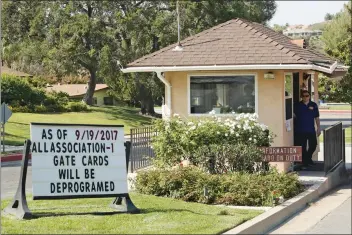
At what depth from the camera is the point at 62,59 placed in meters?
43.3

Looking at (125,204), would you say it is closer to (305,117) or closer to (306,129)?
(306,129)

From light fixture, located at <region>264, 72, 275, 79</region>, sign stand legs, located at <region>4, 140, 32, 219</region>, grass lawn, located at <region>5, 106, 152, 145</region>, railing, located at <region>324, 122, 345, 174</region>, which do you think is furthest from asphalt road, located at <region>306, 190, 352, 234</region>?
grass lawn, located at <region>5, 106, 152, 145</region>

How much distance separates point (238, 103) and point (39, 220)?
→ 7425 millimetres

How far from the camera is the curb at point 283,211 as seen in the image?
29.2 feet

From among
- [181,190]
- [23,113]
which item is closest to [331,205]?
[181,190]

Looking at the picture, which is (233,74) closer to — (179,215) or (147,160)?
(147,160)

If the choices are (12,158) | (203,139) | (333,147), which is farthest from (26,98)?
(203,139)

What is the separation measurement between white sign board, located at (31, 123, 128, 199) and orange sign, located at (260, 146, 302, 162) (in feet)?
12.9

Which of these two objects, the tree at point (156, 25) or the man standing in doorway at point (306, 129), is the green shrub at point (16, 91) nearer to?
the tree at point (156, 25)

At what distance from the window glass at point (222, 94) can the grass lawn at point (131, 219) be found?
15.3 feet

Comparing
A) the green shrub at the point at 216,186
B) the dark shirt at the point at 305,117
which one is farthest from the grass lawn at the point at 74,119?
the green shrub at the point at 216,186

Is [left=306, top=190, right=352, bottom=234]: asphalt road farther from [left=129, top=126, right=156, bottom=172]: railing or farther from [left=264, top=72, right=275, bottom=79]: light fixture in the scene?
[left=129, top=126, right=156, bottom=172]: railing

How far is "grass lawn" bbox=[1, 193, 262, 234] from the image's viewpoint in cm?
825

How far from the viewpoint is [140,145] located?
15336 millimetres
